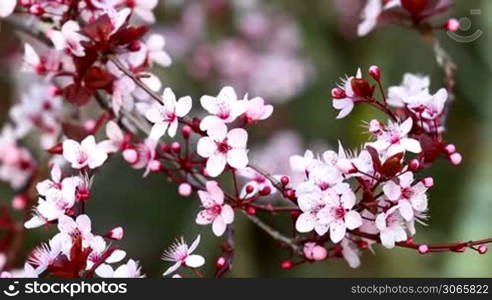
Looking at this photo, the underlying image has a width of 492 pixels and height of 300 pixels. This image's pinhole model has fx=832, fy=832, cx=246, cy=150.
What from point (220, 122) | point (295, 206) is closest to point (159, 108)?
point (220, 122)

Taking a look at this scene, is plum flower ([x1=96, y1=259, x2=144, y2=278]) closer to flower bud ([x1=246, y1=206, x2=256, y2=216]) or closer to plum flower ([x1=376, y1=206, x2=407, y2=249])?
flower bud ([x1=246, y1=206, x2=256, y2=216])

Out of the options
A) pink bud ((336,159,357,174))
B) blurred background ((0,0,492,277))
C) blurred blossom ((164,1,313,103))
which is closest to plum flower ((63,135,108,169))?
pink bud ((336,159,357,174))

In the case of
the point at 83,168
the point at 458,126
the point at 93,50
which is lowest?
the point at 83,168

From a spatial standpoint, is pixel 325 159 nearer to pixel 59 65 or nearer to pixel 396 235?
pixel 396 235

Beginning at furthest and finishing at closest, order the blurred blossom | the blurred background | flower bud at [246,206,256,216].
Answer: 1. the blurred blossom
2. the blurred background
3. flower bud at [246,206,256,216]

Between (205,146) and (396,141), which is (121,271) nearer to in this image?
(205,146)

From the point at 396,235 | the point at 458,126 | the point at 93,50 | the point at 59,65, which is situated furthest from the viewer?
the point at 458,126

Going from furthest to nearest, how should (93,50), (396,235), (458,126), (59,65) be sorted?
1. (458,126)
2. (59,65)
3. (93,50)
4. (396,235)

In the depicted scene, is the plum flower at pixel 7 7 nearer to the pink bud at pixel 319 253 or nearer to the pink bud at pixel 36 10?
the pink bud at pixel 36 10
